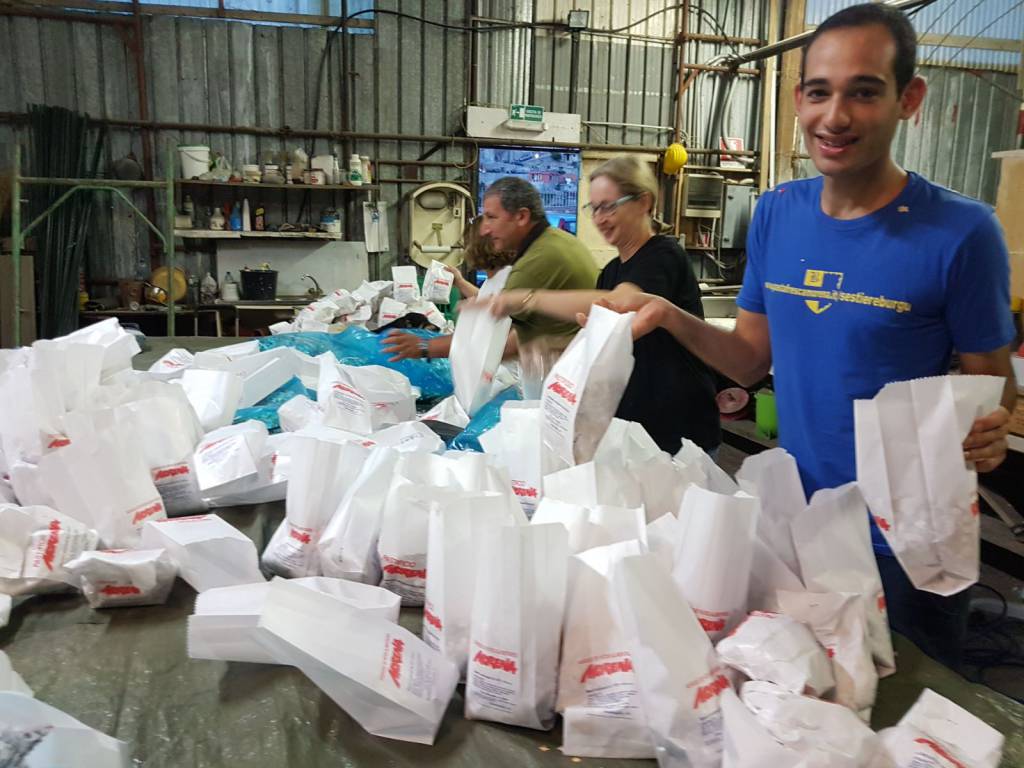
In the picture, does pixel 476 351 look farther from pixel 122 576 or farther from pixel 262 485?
pixel 122 576

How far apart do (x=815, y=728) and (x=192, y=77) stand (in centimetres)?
665

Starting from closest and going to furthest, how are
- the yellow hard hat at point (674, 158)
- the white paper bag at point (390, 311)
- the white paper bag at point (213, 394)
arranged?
the white paper bag at point (213, 394)
the white paper bag at point (390, 311)
the yellow hard hat at point (674, 158)

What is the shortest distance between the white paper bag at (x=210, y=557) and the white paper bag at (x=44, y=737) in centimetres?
38

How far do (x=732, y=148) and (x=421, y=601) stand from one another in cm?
707

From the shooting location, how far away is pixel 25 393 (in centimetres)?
130

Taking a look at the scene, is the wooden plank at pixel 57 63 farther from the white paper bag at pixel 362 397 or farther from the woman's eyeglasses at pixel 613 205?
the woman's eyeglasses at pixel 613 205

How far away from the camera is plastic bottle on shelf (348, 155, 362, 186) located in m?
5.90

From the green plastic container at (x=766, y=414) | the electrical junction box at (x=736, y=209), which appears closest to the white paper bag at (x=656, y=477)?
the green plastic container at (x=766, y=414)

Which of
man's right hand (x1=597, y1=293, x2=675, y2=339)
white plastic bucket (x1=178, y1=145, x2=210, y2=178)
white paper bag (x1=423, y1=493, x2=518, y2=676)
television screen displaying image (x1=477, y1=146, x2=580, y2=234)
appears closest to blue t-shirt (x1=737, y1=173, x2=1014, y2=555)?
man's right hand (x1=597, y1=293, x2=675, y2=339)

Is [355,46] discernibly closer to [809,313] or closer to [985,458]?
[809,313]

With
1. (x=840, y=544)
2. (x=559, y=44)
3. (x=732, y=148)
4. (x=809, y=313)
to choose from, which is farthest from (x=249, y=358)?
(x=732, y=148)

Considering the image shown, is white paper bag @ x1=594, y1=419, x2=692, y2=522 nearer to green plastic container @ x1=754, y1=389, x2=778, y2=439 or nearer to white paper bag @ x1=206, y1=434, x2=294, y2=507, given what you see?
white paper bag @ x1=206, y1=434, x2=294, y2=507

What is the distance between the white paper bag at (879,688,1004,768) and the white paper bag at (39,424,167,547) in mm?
1028

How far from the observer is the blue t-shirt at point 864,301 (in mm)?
1070
